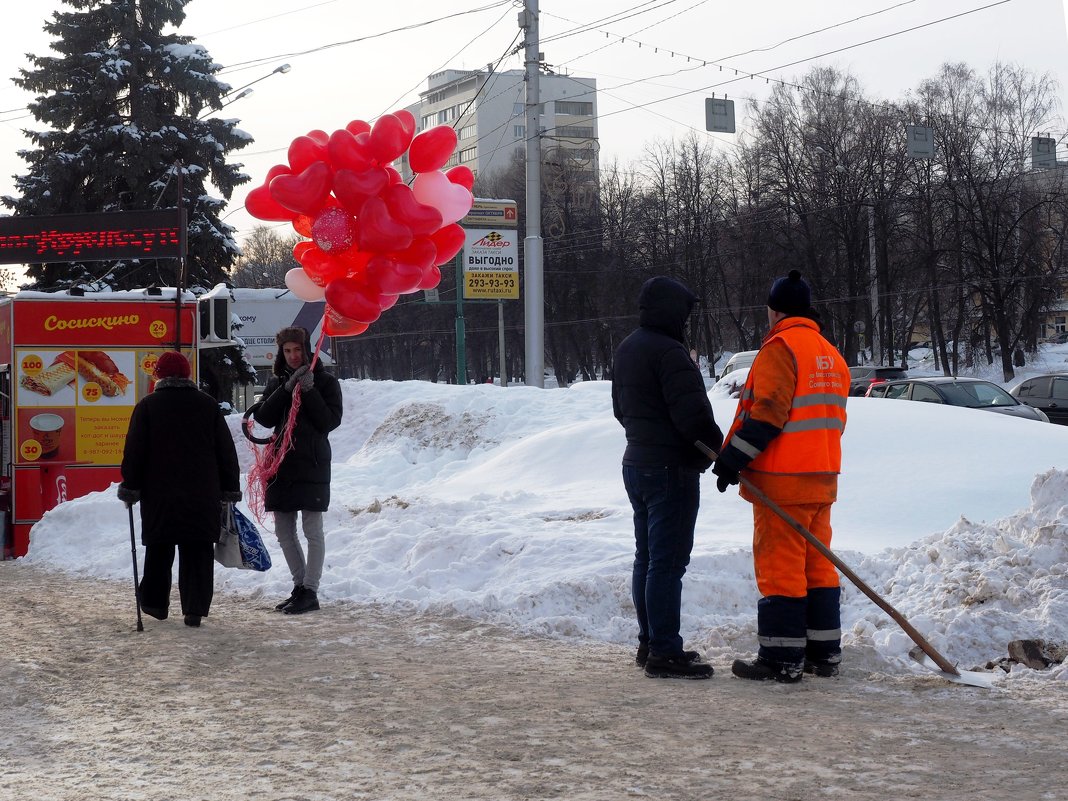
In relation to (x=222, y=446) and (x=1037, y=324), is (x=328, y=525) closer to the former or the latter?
(x=222, y=446)

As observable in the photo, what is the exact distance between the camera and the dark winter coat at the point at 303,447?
8.11 metres

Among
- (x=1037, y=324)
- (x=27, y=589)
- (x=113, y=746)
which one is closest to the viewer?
(x=113, y=746)

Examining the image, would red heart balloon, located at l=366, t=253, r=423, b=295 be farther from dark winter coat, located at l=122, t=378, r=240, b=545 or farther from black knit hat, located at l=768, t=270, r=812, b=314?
black knit hat, located at l=768, t=270, r=812, b=314

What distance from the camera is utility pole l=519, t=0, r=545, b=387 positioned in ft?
74.2

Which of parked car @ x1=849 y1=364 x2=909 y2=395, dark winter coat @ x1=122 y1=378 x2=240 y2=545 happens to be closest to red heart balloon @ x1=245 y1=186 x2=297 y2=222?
dark winter coat @ x1=122 y1=378 x2=240 y2=545

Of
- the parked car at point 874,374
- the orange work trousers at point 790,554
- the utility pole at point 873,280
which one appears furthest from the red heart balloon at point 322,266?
the utility pole at point 873,280

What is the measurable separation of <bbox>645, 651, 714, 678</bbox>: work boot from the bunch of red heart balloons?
2.78 metres

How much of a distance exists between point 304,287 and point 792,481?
11.4ft

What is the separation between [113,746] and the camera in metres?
4.88

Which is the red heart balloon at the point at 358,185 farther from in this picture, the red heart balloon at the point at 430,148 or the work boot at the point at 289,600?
the work boot at the point at 289,600

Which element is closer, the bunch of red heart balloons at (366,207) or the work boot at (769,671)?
the work boot at (769,671)

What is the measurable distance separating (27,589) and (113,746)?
5371 mm

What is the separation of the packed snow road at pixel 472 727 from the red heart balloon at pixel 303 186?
8.25 ft

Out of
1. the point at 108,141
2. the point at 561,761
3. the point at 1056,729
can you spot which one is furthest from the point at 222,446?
the point at 108,141
